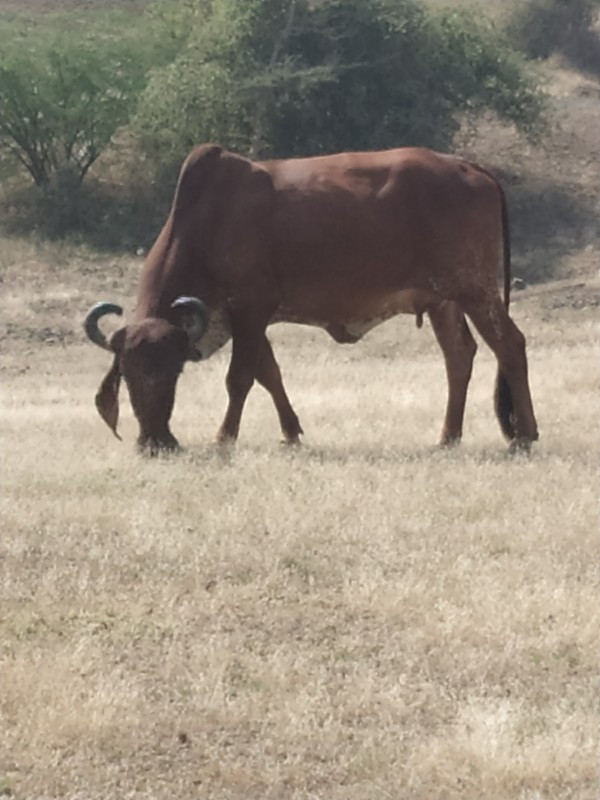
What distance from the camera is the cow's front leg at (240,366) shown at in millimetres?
12250

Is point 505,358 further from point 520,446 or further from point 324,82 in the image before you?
point 324,82

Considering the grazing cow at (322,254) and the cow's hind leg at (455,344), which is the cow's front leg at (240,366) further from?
the cow's hind leg at (455,344)

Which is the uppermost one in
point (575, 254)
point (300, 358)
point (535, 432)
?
point (535, 432)

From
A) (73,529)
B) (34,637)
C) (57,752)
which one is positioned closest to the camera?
(57,752)

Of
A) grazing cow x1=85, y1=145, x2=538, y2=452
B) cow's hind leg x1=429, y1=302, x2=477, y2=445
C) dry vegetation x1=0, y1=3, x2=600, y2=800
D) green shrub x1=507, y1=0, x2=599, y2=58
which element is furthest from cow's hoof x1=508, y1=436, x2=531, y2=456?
green shrub x1=507, y1=0, x2=599, y2=58

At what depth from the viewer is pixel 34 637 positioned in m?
6.93

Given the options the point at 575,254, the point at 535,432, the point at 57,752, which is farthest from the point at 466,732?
the point at 575,254

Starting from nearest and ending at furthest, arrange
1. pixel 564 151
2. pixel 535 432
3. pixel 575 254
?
1. pixel 535 432
2. pixel 575 254
3. pixel 564 151

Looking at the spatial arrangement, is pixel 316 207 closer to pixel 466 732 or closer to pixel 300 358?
pixel 466 732

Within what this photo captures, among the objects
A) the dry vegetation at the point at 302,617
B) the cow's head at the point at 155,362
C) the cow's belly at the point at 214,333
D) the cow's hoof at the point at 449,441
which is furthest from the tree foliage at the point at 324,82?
the cow's head at the point at 155,362

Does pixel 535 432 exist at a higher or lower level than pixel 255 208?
lower

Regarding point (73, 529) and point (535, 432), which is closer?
point (73, 529)

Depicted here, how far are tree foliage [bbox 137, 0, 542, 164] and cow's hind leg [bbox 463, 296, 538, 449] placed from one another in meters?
24.1

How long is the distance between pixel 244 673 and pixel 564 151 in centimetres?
3533
